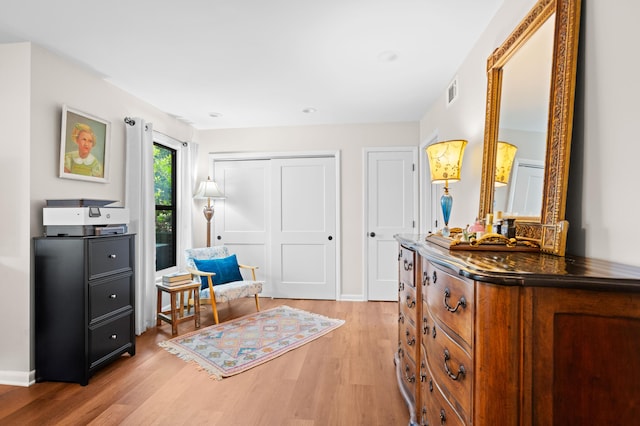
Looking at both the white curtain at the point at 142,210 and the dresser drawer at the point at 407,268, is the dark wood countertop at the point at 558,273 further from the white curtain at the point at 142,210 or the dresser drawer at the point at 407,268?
the white curtain at the point at 142,210

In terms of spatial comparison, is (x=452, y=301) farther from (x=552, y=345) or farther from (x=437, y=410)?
(x=437, y=410)

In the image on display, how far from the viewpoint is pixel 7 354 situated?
2.41 meters

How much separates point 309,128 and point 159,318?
10.2 feet

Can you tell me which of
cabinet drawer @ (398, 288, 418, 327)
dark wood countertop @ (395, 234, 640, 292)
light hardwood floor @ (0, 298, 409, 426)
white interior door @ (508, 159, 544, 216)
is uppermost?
white interior door @ (508, 159, 544, 216)

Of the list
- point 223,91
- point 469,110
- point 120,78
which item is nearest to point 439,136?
point 469,110

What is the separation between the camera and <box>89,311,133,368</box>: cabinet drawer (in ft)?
8.04

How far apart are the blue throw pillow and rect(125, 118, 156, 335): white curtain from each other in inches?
21.0

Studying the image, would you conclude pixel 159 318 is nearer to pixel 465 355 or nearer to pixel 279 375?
pixel 279 375

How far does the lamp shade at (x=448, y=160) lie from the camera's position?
2.21m

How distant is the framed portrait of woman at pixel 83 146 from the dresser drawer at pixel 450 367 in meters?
2.96

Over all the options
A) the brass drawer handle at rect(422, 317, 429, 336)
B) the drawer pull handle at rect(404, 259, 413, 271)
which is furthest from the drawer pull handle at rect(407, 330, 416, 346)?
the drawer pull handle at rect(404, 259, 413, 271)

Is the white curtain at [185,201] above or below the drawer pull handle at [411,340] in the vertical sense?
above

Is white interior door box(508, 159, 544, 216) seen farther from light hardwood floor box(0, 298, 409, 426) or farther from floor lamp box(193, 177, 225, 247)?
floor lamp box(193, 177, 225, 247)

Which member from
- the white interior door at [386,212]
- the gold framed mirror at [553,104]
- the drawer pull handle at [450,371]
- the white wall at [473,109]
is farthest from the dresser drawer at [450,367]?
the white interior door at [386,212]
